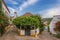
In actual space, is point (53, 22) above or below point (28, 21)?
below

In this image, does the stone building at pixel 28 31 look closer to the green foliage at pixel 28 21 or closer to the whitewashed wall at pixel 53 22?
the green foliage at pixel 28 21

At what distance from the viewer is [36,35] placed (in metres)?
29.5

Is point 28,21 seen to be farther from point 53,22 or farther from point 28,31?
point 53,22

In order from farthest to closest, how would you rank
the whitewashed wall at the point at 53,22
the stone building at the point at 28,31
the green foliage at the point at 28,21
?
the whitewashed wall at the point at 53,22, the green foliage at the point at 28,21, the stone building at the point at 28,31

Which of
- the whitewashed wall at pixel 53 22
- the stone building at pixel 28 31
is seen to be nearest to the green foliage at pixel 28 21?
the stone building at pixel 28 31

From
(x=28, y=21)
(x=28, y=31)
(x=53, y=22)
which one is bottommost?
(x=28, y=31)

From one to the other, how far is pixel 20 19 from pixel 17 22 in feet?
2.85

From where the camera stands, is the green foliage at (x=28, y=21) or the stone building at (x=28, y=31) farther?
the green foliage at (x=28, y=21)

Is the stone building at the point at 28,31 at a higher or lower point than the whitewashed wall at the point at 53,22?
lower

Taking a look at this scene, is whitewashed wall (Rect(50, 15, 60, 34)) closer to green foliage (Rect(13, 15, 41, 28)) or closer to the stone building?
green foliage (Rect(13, 15, 41, 28))

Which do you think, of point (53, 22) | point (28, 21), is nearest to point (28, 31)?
point (28, 21)

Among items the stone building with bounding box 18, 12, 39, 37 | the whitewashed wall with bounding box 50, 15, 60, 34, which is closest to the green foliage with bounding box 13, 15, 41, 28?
the stone building with bounding box 18, 12, 39, 37

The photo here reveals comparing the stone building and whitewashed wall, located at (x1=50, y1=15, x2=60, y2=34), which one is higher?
whitewashed wall, located at (x1=50, y1=15, x2=60, y2=34)

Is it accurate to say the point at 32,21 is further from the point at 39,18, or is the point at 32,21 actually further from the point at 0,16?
the point at 0,16
